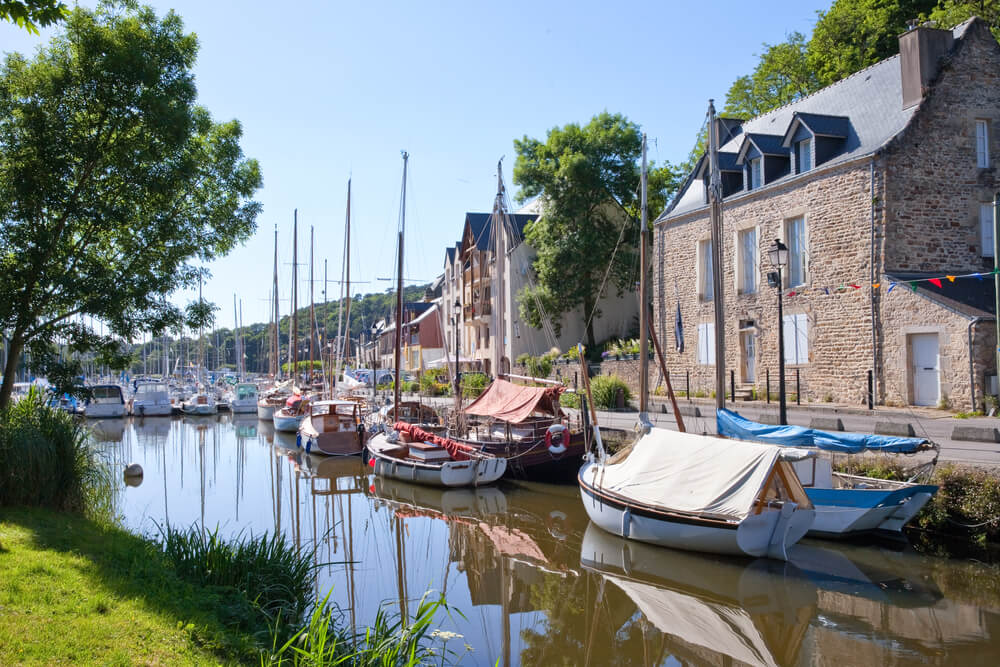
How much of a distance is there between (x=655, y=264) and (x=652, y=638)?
941 inches

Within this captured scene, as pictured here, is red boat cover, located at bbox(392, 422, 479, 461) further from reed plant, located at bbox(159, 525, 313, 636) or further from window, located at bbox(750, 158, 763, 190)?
window, located at bbox(750, 158, 763, 190)

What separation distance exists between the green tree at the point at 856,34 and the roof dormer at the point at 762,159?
7.28 m

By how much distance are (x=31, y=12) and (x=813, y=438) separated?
13139mm

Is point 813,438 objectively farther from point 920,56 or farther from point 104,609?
point 920,56

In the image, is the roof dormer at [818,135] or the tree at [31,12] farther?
the roof dormer at [818,135]

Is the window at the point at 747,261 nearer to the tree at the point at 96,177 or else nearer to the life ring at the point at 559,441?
the life ring at the point at 559,441

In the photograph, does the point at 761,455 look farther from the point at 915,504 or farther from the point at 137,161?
the point at 137,161

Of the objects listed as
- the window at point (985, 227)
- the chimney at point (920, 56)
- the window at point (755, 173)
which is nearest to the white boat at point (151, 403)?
the window at point (755, 173)

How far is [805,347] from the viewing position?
23.3 meters

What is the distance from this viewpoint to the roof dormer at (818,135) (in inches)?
911

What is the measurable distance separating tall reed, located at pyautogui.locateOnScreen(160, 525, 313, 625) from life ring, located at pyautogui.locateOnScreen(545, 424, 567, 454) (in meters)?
12.1

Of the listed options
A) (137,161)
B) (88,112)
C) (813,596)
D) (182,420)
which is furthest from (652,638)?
(182,420)

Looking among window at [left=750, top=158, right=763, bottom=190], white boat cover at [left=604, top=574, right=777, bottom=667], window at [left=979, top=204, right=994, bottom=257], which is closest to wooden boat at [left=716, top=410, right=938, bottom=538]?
white boat cover at [left=604, top=574, right=777, bottom=667]

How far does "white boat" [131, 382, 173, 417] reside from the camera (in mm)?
43312
